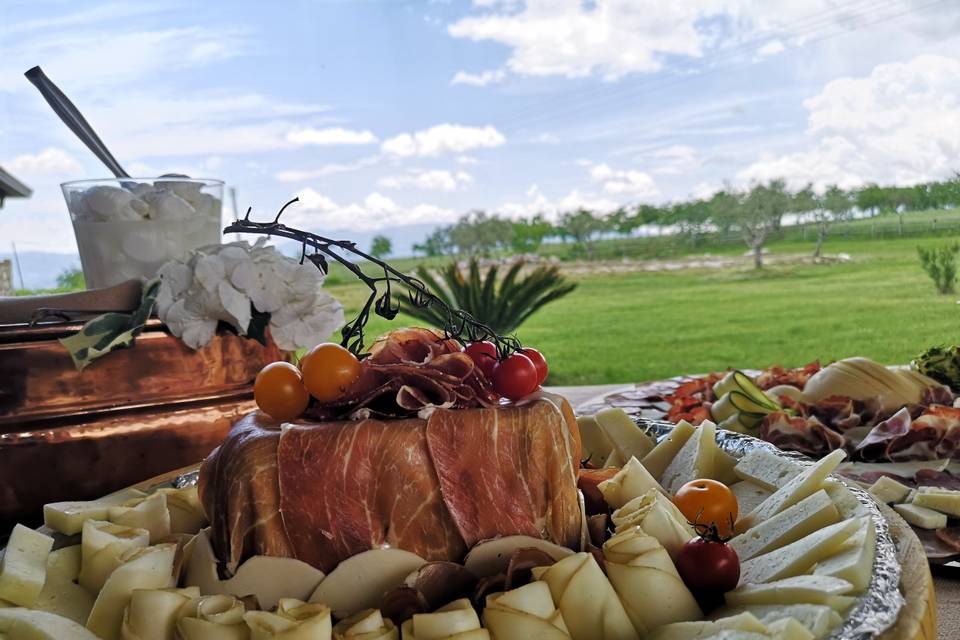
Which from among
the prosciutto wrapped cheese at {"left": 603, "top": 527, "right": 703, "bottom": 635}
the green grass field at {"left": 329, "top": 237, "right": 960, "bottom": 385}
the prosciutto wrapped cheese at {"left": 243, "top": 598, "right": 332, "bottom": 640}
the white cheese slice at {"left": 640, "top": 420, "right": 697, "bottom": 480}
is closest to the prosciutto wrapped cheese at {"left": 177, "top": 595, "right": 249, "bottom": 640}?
the prosciutto wrapped cheese at {"left": 243, "top": 598, "right": 332, "bottom": 640}

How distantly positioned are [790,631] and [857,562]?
23 cm

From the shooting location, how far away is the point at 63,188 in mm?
1929

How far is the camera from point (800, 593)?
1126 millimetres

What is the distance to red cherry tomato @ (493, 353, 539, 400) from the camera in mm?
1513

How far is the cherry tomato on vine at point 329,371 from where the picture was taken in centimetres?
147

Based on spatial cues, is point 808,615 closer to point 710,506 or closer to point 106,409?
point 710,506

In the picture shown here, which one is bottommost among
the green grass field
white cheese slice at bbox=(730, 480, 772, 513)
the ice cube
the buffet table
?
the green grass field

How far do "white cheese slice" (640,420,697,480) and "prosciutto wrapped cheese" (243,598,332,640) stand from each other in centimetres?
103

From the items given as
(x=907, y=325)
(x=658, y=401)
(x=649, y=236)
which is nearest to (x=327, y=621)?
(x=658, y=401)

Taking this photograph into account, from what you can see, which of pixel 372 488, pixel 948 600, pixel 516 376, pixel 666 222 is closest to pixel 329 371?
pixel 372 488

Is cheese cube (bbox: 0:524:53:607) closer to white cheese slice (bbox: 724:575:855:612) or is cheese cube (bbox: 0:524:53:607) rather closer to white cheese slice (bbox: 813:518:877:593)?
white cheese slice (bbox: 724:575:855:612)

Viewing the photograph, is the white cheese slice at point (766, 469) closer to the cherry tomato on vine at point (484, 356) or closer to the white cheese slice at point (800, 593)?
the white cheese slice at point (800, 593)

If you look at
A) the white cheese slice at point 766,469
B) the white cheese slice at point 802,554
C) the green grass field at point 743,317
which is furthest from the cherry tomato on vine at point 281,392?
the green grass field at point 743,317

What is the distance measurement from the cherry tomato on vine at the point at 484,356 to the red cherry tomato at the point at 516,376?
0.05m
